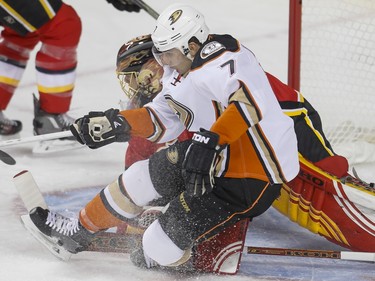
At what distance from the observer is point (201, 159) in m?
2.65

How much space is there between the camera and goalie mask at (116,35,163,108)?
3.35m

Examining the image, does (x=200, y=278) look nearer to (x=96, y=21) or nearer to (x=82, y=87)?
(x=82, y=87)

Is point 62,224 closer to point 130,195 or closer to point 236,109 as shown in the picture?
point 130,195

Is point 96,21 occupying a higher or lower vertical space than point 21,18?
lower

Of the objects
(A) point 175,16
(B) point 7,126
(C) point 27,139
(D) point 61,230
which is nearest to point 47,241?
(D) point 61,230

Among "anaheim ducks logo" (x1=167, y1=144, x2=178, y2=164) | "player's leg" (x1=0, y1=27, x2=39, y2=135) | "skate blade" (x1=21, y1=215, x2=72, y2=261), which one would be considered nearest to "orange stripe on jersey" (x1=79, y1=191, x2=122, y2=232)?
"skate blade" (x1=21, y1=215, x2=72, y2=261)

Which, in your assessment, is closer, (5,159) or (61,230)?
(61,230)

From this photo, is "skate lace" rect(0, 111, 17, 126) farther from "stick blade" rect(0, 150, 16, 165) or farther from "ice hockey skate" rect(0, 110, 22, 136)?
"stick blade" rect(0, 150, 16, 165)

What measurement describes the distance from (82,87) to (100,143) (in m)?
1.86

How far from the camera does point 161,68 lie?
11.0ft

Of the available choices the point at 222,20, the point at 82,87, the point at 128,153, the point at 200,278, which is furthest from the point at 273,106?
the point at 222,20

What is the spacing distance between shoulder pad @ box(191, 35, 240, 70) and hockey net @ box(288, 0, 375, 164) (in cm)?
Answer: 114

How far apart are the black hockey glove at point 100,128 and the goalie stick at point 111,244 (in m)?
0.24

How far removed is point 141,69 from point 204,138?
0.77 m
